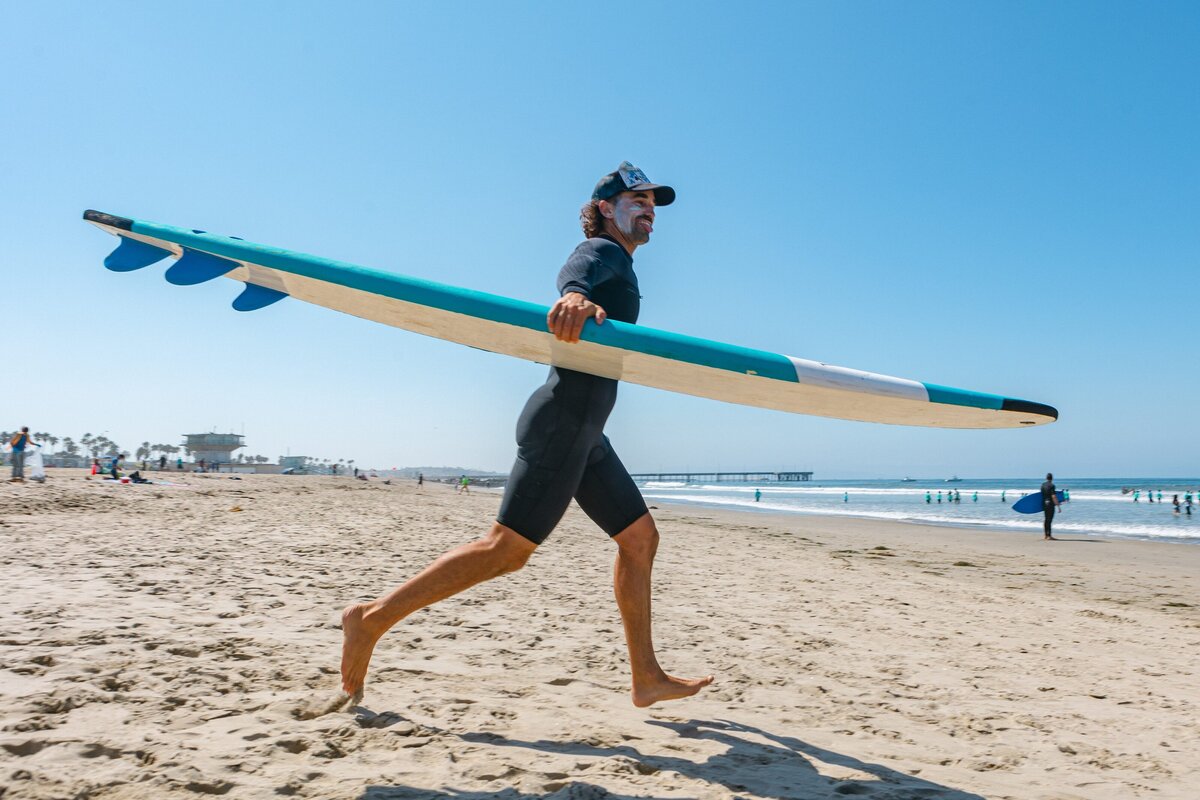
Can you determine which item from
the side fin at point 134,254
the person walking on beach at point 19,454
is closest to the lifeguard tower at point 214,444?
the person walking on beach at point 19,454

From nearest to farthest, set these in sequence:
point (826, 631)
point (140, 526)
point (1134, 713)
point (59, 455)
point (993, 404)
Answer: point (993, 404), point (1134, 713), point (826, 631), point (140, 526), point (59, 455)

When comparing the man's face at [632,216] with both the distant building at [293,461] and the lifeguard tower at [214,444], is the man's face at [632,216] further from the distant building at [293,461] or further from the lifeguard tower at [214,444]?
the distant building at [293,461]

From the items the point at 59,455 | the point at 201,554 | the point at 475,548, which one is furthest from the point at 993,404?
the point at 59,455

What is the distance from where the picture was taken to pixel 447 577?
220 cm

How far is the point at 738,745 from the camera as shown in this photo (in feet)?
7.48

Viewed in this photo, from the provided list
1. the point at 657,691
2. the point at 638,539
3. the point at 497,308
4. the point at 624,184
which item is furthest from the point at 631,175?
the point at 657,691

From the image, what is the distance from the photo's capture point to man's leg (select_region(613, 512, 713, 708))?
241cm

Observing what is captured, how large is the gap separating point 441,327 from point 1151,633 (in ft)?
18.0

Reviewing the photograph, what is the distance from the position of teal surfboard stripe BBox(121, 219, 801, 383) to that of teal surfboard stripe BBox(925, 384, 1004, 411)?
0.60m

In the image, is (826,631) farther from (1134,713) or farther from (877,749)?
(877,749)

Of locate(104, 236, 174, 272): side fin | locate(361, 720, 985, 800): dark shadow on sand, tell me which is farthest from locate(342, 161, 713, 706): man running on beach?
locate(104, 236, 174, 272): side fin

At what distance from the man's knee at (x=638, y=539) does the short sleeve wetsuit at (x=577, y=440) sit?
0.03 m

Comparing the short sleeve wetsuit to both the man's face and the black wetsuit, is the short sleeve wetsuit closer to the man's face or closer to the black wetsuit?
the man's face

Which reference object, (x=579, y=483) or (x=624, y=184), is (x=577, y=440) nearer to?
(x=579, y=483)
